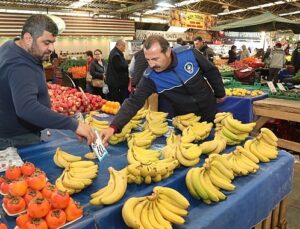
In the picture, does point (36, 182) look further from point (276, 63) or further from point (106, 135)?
point (276, 63)

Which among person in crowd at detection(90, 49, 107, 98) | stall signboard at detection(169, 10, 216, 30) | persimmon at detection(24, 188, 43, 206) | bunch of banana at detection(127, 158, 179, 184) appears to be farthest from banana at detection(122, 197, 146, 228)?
stall signboard at detection(169, 10, 216, 30)

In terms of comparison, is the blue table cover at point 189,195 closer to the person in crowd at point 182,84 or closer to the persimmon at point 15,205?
the persimmon at point 15,205

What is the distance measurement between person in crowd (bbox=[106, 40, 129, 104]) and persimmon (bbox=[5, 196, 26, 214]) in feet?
20.7

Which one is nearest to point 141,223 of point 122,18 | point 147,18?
point 122,18

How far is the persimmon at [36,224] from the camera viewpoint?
53.9 inches

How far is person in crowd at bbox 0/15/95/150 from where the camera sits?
7.18 ft

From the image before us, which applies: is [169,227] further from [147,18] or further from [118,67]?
[147,18]

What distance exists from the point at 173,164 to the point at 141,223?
552mm

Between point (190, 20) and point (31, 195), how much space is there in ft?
62.7

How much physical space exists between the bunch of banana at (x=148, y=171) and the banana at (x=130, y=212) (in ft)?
0.73

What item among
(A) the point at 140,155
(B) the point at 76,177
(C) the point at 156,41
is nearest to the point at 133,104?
(C) the point at 156,41

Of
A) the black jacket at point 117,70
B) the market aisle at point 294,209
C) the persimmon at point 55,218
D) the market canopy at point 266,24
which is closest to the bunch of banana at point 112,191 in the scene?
the persimmon at point 55,218

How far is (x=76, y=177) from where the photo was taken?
1.89 metres

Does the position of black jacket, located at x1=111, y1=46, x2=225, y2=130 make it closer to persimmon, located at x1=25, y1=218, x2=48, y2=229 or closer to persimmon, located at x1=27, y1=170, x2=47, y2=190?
persimmon, located at x1=27, y1=170, x2=47, y2=190
